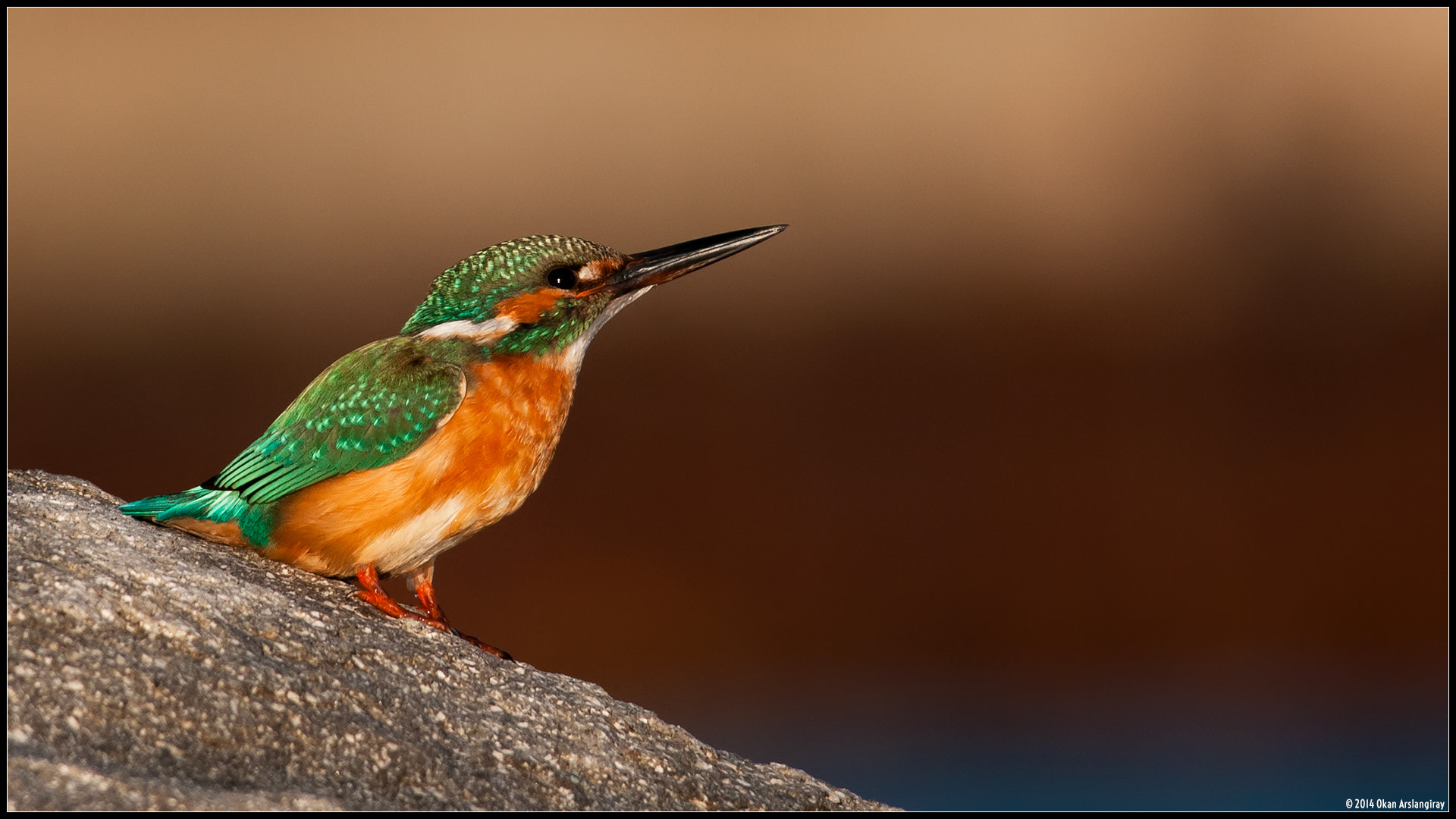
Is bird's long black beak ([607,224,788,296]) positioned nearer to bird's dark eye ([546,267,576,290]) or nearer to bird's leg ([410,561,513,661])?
bird's dark eye ([546,267,576,290])

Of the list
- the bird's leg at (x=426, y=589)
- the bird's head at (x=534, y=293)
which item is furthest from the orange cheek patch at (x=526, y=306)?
the bird's leg at (x=426, y=589)

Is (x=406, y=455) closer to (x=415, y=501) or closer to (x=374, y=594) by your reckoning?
(x=415, y=501)

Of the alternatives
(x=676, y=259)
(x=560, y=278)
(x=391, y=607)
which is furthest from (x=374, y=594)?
(x=676, y=259)

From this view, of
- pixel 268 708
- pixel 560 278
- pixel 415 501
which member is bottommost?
pixel 268 708

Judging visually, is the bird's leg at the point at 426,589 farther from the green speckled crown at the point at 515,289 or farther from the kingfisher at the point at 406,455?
the green speckled crown at the point at 515,289

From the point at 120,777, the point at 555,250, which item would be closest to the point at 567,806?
the point at 120,777

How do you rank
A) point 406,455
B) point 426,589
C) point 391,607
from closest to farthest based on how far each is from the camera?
point 391,607 → point 406,455 → point 426,589
